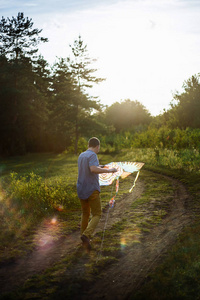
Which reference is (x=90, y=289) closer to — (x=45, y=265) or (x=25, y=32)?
(x=45, y=265)

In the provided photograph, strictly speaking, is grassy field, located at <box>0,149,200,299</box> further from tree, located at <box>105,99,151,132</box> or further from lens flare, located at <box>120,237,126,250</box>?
tree, located at <box>105,99,151,132</box>

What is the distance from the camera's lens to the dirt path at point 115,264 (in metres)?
4.02

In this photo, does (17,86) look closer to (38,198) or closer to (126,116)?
(38,198)

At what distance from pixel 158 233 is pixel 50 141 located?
120 feet

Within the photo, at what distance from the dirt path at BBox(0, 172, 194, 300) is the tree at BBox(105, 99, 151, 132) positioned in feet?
200

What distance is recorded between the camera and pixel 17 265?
15.9 ft

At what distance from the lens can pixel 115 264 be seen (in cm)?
478

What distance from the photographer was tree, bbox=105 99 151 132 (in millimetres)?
67938

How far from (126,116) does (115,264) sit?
6434 cm

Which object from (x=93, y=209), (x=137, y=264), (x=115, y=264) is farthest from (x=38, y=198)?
(x=137, y=264)

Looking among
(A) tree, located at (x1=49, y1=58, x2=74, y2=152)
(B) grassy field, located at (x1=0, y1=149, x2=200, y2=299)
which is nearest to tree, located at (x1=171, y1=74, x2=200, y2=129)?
(A) tree, located at (x1=49, y1=58, x2=74, y2=152)

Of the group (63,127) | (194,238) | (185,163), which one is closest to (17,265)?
(194,238)

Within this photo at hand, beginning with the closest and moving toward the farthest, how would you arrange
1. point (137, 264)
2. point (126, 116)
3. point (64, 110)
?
point (137, 264), point (64, 110), point (126, 116)

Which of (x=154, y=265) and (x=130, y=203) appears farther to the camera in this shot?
(x=130, y=203)
